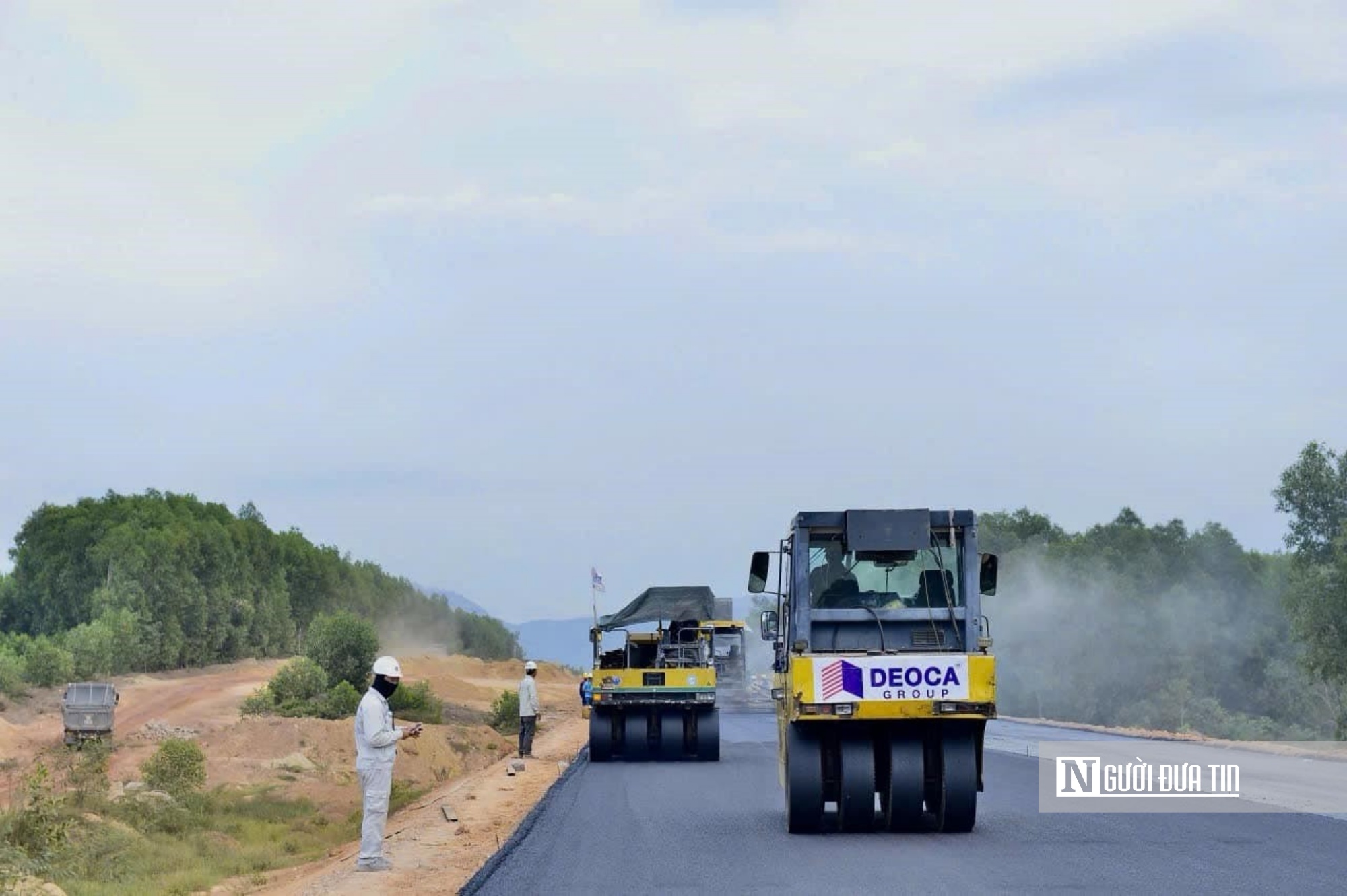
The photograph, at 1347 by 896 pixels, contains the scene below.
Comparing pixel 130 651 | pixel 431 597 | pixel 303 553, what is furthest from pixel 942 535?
pixel 431 597

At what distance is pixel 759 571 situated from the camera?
52.2 feet

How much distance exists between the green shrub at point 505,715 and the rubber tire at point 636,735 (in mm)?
20237

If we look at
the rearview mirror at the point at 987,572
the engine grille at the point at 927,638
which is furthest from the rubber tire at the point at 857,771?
the rearview mirror at the point at 987,572

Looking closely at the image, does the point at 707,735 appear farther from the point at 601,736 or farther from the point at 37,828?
the point at 37,828

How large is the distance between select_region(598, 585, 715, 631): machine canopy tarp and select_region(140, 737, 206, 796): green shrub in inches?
357

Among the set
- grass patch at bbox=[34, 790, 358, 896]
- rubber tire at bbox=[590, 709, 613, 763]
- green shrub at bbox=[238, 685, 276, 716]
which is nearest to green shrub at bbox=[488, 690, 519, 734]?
green shrub at bbox=[238, 685, 276, 716]

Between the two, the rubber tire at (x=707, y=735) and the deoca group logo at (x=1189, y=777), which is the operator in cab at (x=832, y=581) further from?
the rubber tire at (x=707, y=735)

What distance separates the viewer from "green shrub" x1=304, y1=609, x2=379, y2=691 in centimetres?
6266

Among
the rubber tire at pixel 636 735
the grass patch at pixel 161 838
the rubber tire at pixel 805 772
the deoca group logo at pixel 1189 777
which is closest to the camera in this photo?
the rubber tire at pixel 805 772

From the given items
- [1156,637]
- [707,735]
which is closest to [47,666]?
[707,735]

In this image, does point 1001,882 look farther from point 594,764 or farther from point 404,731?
point 594,764

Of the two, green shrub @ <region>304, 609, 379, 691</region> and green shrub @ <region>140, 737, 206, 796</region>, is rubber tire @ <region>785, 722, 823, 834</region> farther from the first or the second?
green shrub @ <region>304, 609, 379, 691</region>

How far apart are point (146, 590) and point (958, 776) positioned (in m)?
71.7

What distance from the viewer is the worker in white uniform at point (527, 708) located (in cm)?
2922
